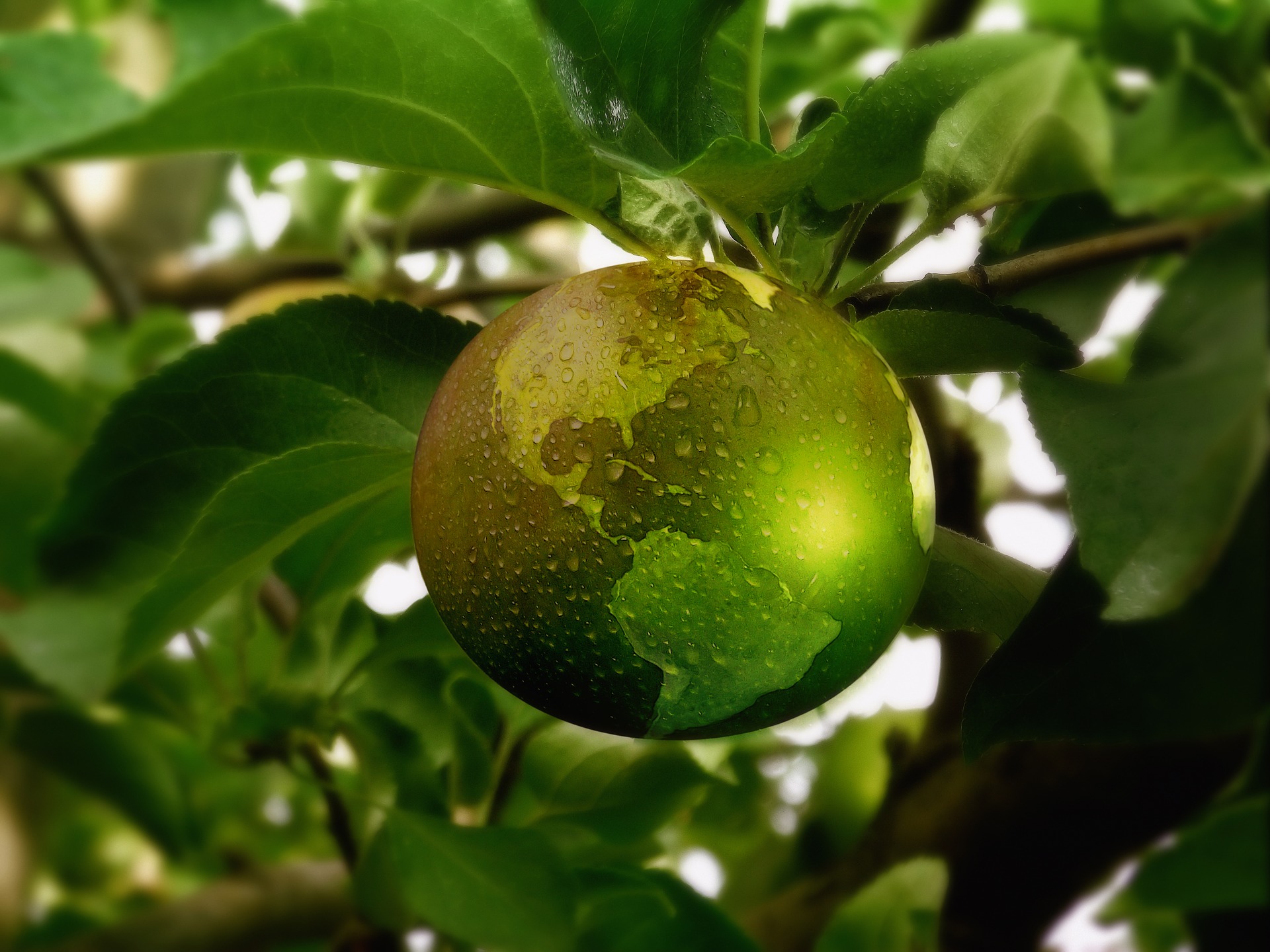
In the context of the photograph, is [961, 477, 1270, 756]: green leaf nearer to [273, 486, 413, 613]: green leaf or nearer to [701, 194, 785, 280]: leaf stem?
[701, 194, 785, 280]: leaf stem

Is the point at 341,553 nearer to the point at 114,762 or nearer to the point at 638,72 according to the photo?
the point at 638,72

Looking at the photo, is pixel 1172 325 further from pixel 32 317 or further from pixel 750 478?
pixel 32 317

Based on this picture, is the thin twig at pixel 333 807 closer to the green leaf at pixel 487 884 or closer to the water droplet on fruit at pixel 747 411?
the green leaf at pixel 487 884

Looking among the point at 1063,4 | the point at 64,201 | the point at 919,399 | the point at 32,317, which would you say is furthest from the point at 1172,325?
the point at 64,201

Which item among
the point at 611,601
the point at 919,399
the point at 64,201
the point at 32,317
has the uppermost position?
the point at 64,201

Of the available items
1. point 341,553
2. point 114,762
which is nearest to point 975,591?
point 341,553

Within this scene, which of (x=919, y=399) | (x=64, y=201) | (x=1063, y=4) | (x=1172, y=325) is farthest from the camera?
(x=64, y=201)

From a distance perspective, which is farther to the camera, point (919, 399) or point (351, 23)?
point (919, 399)
